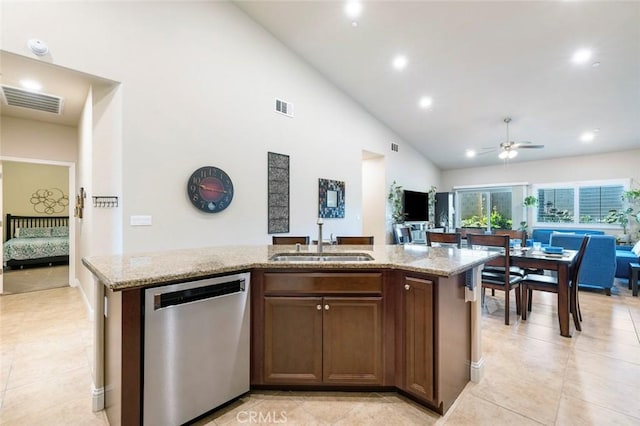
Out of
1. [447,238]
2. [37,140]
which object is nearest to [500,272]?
→ [447,238]

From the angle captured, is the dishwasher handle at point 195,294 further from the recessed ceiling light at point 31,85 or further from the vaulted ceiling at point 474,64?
the recessed ceiling light at point 31,85

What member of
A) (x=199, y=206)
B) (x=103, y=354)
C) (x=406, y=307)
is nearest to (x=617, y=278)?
(x=406, y=307)

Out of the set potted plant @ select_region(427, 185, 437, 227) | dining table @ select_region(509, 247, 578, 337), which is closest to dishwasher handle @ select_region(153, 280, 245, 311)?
dining table @ select_region(509, 247, 578, 337)

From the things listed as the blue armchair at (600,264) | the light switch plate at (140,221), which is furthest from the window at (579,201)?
the light switch plate at (140,221)

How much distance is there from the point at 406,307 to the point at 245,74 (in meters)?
3.82

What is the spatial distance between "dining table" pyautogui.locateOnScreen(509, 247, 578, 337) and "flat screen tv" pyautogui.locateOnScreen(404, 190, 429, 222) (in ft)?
13.5

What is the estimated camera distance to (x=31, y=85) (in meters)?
3.27

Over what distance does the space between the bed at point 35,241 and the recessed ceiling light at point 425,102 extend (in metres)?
8.32

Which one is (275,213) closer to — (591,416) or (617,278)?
(591,416)

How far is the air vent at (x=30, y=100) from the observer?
343 centimetres

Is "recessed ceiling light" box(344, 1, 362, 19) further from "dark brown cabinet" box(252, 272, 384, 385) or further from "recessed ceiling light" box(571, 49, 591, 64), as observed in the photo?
"dark brown cabinet" box(252, 272, 384, 385)

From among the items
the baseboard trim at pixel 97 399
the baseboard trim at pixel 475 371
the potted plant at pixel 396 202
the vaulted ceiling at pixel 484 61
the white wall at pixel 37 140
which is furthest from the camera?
the potted plant at pixel 396 202

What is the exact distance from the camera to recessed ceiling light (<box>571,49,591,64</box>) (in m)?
3.87

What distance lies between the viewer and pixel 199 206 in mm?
3635
